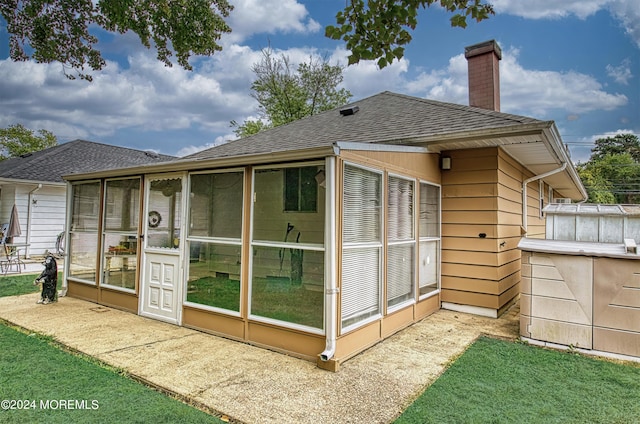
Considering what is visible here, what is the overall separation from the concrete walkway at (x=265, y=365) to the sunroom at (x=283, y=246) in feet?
0.75

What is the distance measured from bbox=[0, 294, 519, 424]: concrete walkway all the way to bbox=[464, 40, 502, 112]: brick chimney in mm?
4455

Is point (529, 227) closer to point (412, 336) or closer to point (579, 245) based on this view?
point (579, 245)

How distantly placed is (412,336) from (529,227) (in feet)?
15.8

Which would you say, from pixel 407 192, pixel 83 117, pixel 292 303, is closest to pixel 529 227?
pixel 407 192

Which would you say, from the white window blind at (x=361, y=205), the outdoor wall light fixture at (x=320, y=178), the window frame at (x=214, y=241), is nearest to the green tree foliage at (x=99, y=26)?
the window frame at (x=214, y=241)

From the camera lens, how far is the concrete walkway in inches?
104

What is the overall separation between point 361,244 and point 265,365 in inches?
61.6

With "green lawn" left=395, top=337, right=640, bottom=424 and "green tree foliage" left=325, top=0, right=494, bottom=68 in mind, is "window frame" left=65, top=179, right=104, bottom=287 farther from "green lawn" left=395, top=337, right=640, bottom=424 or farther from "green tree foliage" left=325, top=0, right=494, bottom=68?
"green lawn" left=395, top=337, right=640, bottom=424

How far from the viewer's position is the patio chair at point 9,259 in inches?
337

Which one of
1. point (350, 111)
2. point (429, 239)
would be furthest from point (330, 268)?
point (350, 111)

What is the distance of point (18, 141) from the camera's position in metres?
26.0

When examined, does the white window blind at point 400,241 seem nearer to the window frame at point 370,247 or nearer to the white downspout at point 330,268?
the window frame at point 370,247

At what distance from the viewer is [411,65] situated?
1248 cm

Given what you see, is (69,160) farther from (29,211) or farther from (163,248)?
(163,248)
